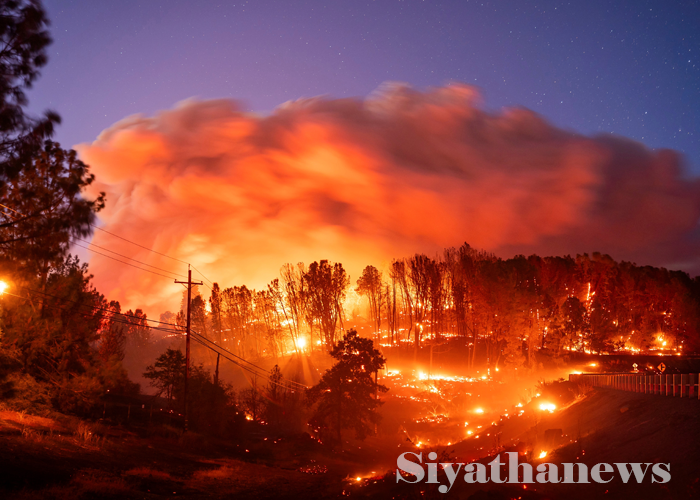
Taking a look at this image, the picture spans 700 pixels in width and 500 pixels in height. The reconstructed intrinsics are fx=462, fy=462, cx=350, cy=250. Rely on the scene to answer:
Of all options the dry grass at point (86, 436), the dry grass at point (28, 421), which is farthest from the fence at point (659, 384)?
the dry grass at point (28, 421)

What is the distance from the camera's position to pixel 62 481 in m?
14.7

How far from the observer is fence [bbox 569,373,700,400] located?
21094 mm

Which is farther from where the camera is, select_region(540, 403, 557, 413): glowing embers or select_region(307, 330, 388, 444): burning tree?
select_region(307, 330, 388, 444): burning tree

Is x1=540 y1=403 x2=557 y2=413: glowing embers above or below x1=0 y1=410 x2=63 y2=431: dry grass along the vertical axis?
below

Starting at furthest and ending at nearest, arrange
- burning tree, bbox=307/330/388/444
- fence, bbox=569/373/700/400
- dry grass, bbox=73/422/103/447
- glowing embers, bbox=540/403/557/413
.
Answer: burning tree, bbox=307/330/388/444 < glowing embers, bbox=540/403/557/413 < dry grass, bbox=73/422/103/447 < fence, bbox=569/373/700/400

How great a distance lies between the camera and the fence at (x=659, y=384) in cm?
2109

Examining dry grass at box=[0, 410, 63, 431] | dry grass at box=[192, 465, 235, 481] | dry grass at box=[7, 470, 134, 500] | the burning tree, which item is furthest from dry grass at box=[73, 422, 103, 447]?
the burning tree

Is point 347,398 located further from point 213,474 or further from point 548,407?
point 213,474

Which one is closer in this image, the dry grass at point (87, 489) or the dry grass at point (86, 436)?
the dry grass at point (87, 489)

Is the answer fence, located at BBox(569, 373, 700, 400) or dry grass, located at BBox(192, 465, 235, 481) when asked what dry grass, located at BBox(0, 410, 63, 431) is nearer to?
dry grass, located at BBox(192, 465, 235, 481)

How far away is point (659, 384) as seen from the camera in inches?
958

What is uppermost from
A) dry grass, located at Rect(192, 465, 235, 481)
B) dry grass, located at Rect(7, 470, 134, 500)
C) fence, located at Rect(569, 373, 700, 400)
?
fence, located at Rect(569, 373, 700, 400)

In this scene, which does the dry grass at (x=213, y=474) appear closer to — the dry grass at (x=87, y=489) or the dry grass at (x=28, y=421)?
the dry grass at (x=87, y=489)

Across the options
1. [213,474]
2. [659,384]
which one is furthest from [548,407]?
[213,474]
